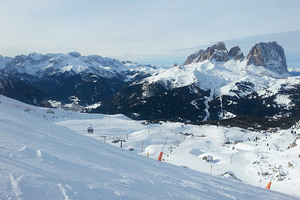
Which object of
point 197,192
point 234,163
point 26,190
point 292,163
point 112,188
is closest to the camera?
point 26,190

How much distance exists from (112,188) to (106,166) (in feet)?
8.11

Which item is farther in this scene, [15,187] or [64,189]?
[64,189]

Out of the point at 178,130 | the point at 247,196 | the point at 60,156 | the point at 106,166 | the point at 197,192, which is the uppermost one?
the point at 60,156

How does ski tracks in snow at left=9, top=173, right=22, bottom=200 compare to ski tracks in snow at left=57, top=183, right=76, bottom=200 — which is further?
ski tracks in snow at left=57, top=183, right=76, bottom=200

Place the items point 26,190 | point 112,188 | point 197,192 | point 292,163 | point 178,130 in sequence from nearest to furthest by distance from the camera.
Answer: point 26,190
point 112,188
point 197,192
point 292,163
point 178,130

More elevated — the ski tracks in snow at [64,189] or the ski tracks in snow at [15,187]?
the ski tracks in snow at [15,187]

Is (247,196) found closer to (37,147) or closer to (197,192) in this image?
(197,192)

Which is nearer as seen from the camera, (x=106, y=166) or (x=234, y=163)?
(x=106, y=166)

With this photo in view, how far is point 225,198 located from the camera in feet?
29.9

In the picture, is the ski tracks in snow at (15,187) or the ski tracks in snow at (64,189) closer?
the ski tracks in snow at (15,187)

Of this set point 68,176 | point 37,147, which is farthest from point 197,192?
point 37,147

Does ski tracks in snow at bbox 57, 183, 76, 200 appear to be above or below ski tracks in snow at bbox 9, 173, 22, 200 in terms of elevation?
below

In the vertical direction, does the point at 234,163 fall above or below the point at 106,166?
below

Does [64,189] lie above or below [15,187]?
below
